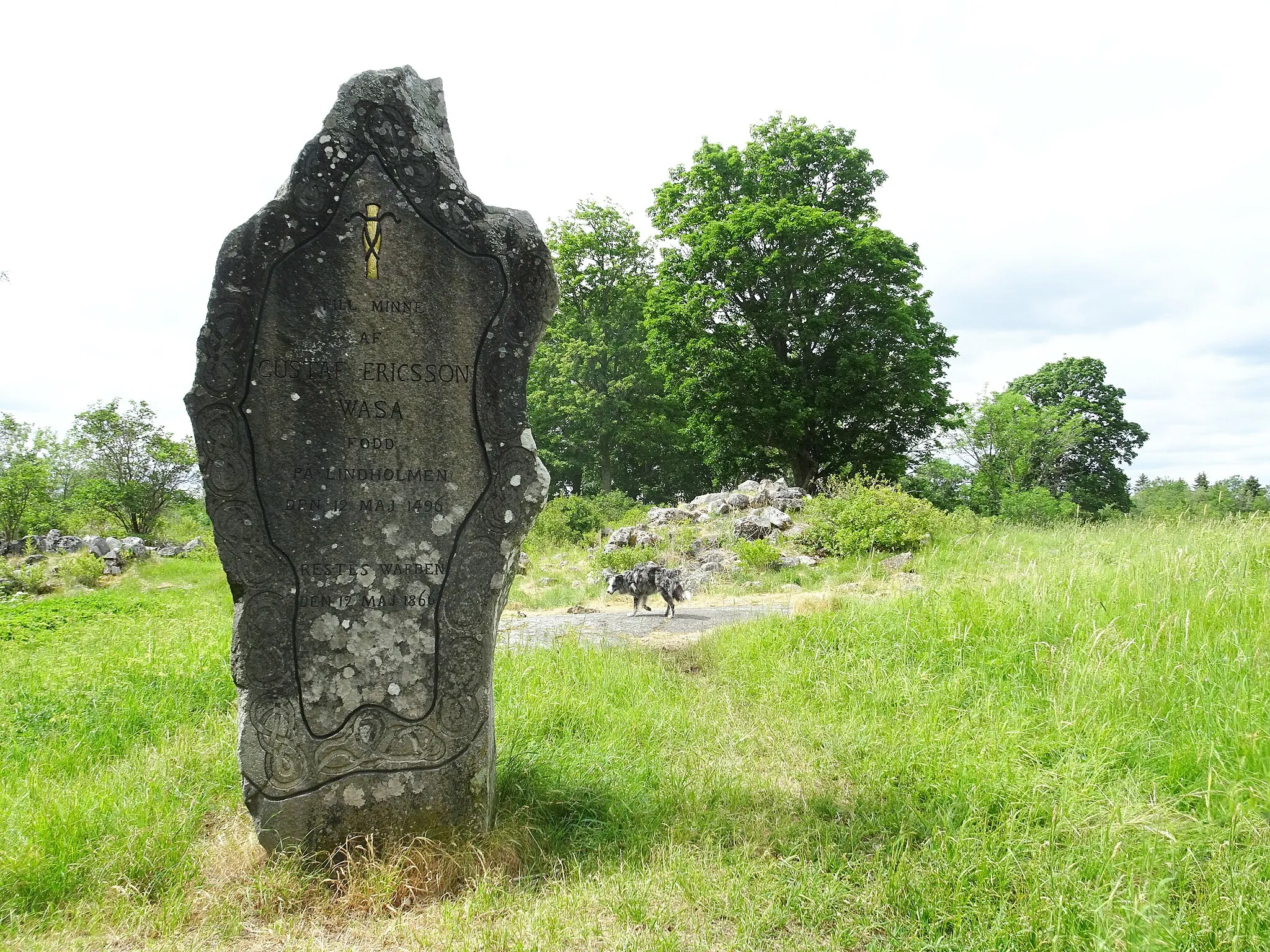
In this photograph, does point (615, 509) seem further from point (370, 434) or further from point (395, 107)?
point (395, 107)

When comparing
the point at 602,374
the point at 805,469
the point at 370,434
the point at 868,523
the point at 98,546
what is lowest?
the point at 98,546

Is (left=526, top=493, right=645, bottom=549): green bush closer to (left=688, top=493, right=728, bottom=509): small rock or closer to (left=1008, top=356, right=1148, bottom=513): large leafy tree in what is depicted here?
(left=688, top=493, right=728, bottom=509): small rock

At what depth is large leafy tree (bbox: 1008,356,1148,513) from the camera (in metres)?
35.1

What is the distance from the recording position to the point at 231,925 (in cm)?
308

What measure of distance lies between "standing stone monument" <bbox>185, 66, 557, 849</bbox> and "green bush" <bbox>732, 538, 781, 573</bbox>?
10.1 metres

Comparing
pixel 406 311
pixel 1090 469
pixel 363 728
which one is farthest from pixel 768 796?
pixel 1090 469

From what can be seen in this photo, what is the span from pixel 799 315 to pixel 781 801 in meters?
21.5

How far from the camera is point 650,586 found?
9.95 meters

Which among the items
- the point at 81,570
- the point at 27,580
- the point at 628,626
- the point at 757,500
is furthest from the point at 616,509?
the point at 628,626

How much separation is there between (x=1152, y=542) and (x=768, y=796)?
651cm

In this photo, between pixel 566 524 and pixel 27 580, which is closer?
pixel 27 580

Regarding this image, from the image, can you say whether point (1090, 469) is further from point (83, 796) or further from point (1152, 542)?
point (83, 796)

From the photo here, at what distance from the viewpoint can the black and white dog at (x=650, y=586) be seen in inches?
376

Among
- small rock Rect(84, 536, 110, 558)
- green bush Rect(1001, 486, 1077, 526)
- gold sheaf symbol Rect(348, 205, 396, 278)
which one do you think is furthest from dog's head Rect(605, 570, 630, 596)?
green bush Rect(1001, 486, 1077, 526)
